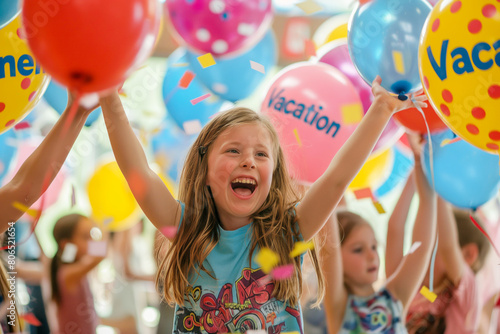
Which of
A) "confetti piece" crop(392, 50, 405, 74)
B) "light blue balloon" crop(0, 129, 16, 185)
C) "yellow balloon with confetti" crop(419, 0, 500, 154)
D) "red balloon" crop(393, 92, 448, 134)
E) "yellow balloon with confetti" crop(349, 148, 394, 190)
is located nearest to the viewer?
"yellow balloon with confetti" crop(419, 0, 500, 154)

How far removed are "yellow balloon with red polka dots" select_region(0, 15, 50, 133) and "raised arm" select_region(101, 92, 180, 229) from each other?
31 centimetres

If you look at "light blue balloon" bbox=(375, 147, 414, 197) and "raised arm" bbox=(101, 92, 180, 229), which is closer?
"raised arm" bbox=(101, 92, 180, 229)

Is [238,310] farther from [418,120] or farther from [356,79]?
[356,79]

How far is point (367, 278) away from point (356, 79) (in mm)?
693

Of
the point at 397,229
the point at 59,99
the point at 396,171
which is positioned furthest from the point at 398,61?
the point at 59,99

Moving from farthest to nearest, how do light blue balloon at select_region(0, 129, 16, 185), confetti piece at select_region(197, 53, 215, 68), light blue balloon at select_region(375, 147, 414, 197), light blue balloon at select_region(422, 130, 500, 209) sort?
light blue balloon at select_region(375, 147, 414, 197), light blue balloon at select_region(0, 129, 16, 185), confetti piece at select_region(197, 53, 215, 68), light blue balloon at select_region(422, 130, 500, 209)

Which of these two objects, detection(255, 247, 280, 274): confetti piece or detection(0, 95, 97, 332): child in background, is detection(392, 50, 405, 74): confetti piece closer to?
detection(255, 247, 280, 274): confetti piece

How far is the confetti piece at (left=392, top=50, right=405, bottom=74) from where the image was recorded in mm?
1515

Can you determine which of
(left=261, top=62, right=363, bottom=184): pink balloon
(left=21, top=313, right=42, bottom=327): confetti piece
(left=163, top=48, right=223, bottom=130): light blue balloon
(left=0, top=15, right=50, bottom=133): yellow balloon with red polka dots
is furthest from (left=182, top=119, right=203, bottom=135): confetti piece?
(left=21, top=313, right=42, bottom=327): confetti piece

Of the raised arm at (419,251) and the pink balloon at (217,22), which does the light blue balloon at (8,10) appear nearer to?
the pink balloon at (217,22)

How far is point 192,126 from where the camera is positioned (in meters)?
2.19

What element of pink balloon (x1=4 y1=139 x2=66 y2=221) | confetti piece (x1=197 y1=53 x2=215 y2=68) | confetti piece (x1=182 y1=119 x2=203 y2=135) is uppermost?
confetti piece (x1=197 y1=53 x2=215 y2=68)

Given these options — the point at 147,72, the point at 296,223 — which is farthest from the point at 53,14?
the point at 147,72

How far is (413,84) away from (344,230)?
2.20 feet
